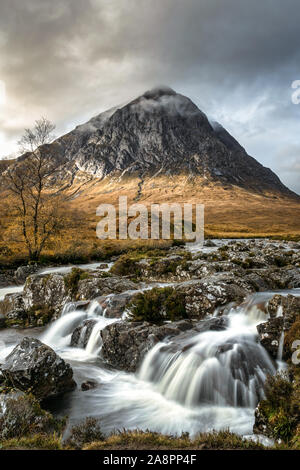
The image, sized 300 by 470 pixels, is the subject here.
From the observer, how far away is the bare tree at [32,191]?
96.8 ft

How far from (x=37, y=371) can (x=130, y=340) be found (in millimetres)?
3792

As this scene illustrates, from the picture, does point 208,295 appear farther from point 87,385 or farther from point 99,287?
point 87,385

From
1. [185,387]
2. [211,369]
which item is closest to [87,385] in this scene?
[185,387]

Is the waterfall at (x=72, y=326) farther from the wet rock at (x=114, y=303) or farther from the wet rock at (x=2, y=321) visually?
the wet rock at (x=2, y=321)

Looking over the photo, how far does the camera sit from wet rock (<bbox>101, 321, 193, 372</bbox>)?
35.5 ft

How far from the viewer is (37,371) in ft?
28.6

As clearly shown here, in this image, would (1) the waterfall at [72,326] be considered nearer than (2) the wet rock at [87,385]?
No

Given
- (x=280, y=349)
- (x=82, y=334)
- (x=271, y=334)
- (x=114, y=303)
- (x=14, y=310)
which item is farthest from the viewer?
(x=14, y=310)

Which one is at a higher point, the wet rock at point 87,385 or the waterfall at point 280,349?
the waterfall at point 280,349

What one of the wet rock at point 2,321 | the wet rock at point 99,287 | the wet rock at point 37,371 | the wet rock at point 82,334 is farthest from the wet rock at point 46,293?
the wet rock at point 37,371

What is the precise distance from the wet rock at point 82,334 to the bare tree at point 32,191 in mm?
18326

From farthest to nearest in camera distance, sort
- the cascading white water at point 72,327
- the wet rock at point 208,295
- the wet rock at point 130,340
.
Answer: the wet rock at point 208,295, the cascading white water at point 72,327, the wet rock at point 130,340

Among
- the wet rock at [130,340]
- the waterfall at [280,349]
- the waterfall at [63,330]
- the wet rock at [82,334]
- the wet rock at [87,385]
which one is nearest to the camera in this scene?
the waterfall at [280,349]
